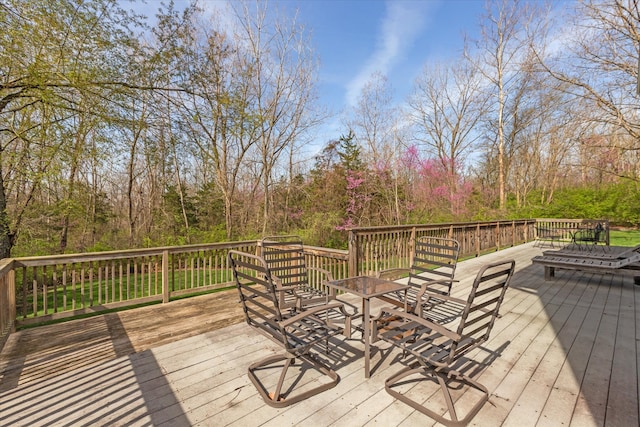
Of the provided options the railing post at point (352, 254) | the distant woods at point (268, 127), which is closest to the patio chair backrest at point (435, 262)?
the railing post at point (352, 254)

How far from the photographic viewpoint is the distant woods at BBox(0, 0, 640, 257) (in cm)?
524

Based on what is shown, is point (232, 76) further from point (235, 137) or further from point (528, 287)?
point (528, 287)

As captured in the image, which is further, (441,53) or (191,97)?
(441,53)

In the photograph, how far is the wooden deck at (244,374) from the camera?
68.6 inches

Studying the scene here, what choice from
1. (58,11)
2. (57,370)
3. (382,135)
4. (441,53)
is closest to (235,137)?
(58,11)

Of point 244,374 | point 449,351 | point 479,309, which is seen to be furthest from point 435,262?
point 244,374

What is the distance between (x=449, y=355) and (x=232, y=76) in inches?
404

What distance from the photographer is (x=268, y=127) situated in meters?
10.6

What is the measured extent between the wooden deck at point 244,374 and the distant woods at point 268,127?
13.5 ft

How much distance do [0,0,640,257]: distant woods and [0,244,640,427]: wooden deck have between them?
162 inches

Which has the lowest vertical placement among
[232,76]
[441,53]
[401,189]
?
[401,189]

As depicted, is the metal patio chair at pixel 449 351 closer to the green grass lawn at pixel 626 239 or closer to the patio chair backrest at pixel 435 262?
the patio chair backrest at pixel 435 262

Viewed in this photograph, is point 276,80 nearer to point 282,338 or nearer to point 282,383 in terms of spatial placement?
point 282,338

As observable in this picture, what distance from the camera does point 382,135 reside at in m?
13.4
